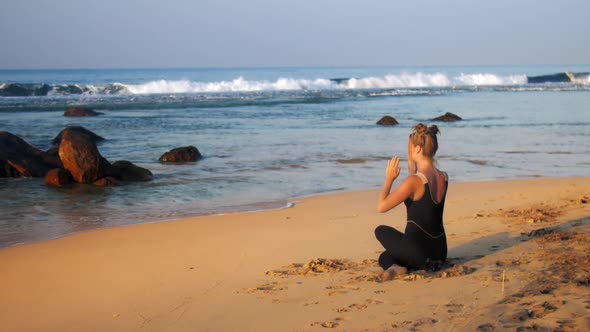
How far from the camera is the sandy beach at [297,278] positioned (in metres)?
4.15

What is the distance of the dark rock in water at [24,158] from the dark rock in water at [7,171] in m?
0.02

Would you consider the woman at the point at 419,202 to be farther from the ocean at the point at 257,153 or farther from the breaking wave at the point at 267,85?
the breaking wave at the point at 267,85

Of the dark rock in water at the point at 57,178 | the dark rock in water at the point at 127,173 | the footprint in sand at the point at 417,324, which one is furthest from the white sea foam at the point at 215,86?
the footprint in sand at the point at 417,324

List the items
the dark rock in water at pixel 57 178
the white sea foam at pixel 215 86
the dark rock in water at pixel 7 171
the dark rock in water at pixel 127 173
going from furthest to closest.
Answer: the white sea foam at pixel 215 86 → the dark rock in water at pixel 7 171 → the dark rock in water at pixel 127 173 → the dark rock in water at pixel 57 178

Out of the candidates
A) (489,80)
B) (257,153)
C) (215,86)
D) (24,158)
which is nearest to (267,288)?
(24,158)

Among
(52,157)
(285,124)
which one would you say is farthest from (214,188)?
(285,124)

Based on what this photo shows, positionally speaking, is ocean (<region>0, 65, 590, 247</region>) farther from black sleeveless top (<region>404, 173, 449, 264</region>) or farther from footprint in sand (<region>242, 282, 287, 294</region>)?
black sleeveless top (<region>404, 173, 449, 264</region>)

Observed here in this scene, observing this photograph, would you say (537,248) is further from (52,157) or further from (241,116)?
(241,116)

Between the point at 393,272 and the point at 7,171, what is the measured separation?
9383 millimetres

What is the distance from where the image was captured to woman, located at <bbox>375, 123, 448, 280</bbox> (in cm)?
506

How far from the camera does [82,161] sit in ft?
36.2

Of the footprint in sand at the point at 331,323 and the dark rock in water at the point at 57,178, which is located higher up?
the dark rock in water at the point at 57,178

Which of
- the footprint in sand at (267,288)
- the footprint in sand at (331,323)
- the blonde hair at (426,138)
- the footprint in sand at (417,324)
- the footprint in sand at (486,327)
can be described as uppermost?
the blonde hair at (426,138)

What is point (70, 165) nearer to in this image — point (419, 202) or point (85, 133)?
point (85, 133)
